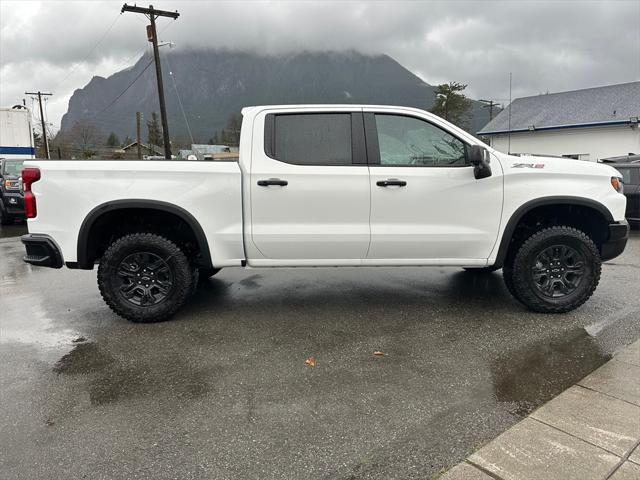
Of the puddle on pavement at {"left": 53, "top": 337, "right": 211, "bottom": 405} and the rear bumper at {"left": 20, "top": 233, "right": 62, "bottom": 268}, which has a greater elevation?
the rear bumper at {"left": 20, "top": 233, "right": 62, "bottom": 268}

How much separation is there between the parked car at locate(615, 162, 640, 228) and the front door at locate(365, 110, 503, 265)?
24.1ft

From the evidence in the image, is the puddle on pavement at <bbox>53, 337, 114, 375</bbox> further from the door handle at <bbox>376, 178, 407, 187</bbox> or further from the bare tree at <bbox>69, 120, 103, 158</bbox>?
the bare tree at <bbox>69, 120, 103, 158</bbox>

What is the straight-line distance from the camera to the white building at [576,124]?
87.4ft

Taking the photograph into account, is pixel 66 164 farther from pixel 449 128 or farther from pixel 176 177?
pixel 449 128

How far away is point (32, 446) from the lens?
2604 millimetres

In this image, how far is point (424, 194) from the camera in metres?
4.37

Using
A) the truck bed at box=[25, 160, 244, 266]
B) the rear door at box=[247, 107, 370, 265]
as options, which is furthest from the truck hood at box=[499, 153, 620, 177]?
Result: the truck bed at box=[25, 160, 244, 266]

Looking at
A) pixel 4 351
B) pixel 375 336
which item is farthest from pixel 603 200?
pixel 4 351

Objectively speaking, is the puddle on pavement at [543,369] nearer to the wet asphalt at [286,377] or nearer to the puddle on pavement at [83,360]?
the wet asphalt at [286,377]

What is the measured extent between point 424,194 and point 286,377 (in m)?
2.09

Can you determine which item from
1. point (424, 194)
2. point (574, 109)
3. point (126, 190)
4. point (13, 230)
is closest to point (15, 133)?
point (13, 230)

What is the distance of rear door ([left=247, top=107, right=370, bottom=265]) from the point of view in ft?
14.1

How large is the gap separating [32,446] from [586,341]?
4.11 meters

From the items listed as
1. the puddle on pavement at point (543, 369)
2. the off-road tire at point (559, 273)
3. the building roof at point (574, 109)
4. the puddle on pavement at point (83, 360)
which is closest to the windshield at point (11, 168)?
the puddle on pavement at point (83, 360)
